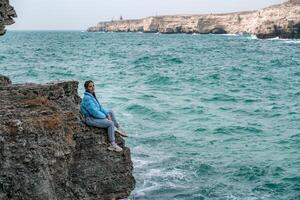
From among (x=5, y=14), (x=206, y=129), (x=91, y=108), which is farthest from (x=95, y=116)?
(x=206, y=129)

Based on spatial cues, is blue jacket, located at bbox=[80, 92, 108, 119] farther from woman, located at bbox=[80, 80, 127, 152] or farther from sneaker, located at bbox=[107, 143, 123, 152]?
sneaker, located at bbox=[107, 143, 123, 152]

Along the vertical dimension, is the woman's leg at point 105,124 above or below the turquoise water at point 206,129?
above

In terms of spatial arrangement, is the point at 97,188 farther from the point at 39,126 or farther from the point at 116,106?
the point at 116,106

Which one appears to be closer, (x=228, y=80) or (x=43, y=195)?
(x=43, y=195)

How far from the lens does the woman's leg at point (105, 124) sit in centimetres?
1010

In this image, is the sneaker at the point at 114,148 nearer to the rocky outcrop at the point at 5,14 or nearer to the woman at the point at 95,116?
the woman at the point at 95,116

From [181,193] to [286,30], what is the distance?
116m

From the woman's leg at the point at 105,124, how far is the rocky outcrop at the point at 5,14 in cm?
333

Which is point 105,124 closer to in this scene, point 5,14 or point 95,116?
point 95,116

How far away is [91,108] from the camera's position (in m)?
10.2

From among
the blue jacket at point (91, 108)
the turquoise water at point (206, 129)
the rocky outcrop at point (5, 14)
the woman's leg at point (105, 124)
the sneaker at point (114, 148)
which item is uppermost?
the rocky outcrop at point (5, 14)

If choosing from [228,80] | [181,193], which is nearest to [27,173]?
[181,193]

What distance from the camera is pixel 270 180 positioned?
1586cm

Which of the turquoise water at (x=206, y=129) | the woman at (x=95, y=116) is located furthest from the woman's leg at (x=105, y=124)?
the turquoise water at (x=206, y=129)
